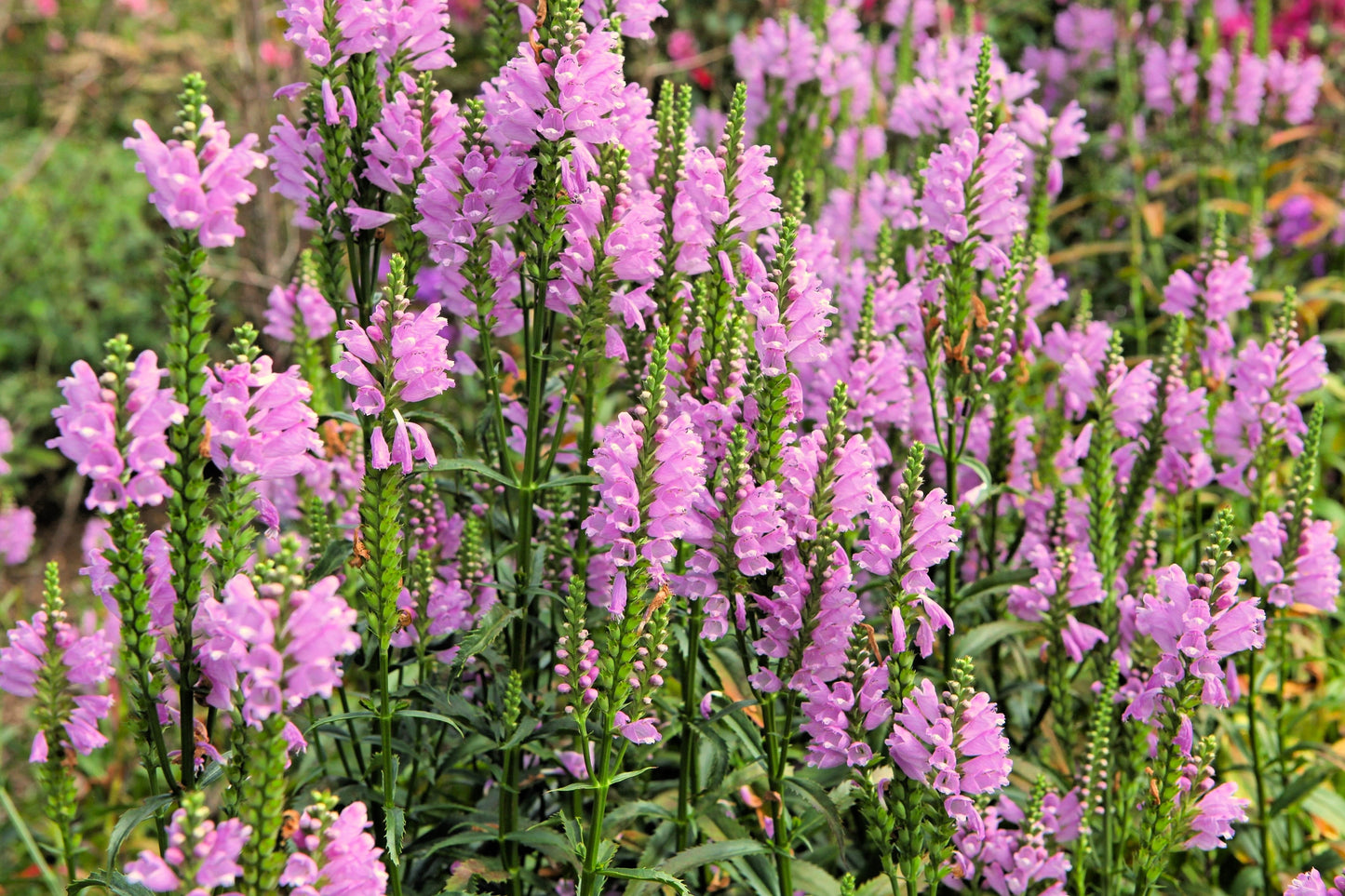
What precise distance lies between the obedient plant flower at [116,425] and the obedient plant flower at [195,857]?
524mm

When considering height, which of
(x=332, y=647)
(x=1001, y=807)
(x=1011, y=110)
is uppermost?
(x=1011, y=110)

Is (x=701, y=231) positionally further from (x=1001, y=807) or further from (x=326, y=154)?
(x=1001, y=807)

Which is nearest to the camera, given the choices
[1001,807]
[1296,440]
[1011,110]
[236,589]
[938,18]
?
[236,589]

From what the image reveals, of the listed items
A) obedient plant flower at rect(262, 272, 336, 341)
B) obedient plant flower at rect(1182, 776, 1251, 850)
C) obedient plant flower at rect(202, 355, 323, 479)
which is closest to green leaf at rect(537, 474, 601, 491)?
obedient plant flower at rect(202, 355, 323, 479)

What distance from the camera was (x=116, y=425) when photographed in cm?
200

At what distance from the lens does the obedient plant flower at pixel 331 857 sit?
1.90m

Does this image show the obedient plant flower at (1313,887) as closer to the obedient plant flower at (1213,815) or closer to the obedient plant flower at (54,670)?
the obedient plant flower at (1213,815)

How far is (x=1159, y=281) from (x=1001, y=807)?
4.47 metres

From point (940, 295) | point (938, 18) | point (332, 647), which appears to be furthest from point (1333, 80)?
point (332, 647)

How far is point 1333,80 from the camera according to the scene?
9320 mm

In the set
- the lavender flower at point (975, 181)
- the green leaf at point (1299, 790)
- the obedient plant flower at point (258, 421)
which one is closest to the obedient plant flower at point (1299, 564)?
the green leaf at point (1299, 790)

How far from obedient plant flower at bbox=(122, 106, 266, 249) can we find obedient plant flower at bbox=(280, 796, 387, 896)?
3.25 ft

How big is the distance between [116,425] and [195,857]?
0.71 m

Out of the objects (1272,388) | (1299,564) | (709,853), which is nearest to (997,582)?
(1299,564)
